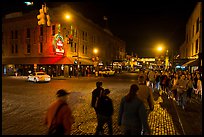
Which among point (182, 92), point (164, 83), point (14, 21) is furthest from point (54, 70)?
point (182, 92)

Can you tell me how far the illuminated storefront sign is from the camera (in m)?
36.0

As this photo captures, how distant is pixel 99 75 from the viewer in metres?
43.3

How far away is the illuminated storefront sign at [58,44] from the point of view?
36019 millimetres

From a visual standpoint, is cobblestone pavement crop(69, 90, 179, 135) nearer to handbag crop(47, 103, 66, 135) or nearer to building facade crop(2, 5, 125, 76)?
handbag crop(47, 103, 66, 135)

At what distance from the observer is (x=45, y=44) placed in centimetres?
3962

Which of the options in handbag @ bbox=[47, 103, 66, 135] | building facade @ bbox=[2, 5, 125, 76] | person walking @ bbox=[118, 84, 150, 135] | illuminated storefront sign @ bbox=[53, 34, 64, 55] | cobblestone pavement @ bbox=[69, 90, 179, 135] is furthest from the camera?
building facade @ bbox=[2, 5, 125, 76]

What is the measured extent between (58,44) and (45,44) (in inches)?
178

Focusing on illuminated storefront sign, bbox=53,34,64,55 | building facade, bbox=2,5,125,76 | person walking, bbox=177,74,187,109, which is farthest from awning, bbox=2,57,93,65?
person walking, bbox=177,74,187,109

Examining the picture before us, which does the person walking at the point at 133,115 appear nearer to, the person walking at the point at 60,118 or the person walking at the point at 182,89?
the person walking at the point at 60,118

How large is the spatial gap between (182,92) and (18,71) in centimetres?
3795

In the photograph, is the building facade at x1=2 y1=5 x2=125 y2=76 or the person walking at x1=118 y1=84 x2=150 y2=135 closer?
the person walking at x1=118 y1=84 x2=150 y2=135

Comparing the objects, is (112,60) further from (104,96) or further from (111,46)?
(104,96)

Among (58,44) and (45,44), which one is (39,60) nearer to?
(45,44)

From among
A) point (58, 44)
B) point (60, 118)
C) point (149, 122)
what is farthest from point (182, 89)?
point (58, 44)
